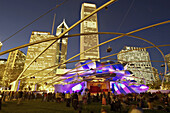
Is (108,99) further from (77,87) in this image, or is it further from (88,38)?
(88,38)

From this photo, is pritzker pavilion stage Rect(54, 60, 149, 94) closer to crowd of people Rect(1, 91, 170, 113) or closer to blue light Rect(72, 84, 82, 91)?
blue light Rect(72, 84, 82, 91)

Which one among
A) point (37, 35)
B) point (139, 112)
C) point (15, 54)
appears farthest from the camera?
point (37, 35)

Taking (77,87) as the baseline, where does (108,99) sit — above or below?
below

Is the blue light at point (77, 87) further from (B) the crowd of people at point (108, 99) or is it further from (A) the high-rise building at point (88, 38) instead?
(A) the high-rise building at point (88, 38)

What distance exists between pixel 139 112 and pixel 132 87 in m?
45.3

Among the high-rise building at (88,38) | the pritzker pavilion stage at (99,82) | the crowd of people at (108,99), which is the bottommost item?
the crowd of people at (108,99)

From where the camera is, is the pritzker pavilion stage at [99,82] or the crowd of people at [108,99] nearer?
the crowd of people at [108,99]

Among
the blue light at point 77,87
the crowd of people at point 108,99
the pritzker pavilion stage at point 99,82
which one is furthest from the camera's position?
the blue light at point 77,87

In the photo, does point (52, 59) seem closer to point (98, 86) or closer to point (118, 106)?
point (98, 86)

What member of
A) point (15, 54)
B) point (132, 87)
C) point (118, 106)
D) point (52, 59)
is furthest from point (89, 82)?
point (52, 59)

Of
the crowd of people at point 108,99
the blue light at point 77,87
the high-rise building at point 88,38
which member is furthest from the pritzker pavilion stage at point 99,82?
the high-rise building at point 88,38

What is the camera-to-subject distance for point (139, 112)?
19.3ft

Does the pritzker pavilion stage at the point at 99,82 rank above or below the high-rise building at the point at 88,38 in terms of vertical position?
below

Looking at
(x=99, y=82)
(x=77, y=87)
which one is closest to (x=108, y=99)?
(x=77, y=87)
